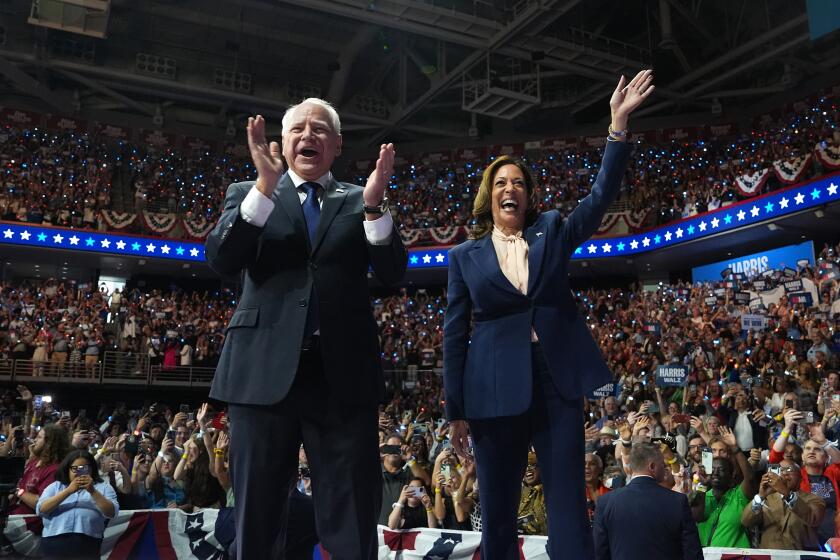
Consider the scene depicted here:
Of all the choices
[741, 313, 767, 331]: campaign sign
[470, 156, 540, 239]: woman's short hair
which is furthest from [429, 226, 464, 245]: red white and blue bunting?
[470, 156, 540, 239]: woman's short hair

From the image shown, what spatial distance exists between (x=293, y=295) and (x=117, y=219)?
22236mm

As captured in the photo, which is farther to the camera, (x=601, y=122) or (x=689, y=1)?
(x=601, y=122)

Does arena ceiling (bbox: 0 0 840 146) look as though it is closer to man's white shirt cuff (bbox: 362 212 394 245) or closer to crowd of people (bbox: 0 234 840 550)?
crowd of people (bbox: 0 234 840 550)

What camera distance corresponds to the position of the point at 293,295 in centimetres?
218

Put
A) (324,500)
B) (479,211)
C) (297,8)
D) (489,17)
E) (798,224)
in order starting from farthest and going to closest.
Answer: (297,8) → (489,17) → (798,224) → (479,211) → (324,500)

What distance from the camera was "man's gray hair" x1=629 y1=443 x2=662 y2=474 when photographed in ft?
12.9

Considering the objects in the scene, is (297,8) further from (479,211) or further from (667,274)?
(479,211)

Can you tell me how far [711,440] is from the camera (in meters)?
5.98


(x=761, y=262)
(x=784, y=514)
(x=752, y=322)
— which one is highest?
(x=761, y=262)

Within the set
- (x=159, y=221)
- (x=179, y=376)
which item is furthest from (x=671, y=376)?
(x=159, y=221)

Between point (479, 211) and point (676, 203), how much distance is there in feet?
65.7

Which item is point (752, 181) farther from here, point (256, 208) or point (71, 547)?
point (256, 208)

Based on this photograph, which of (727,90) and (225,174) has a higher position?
(727,90)

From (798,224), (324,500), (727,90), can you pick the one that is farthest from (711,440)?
(727,90)
